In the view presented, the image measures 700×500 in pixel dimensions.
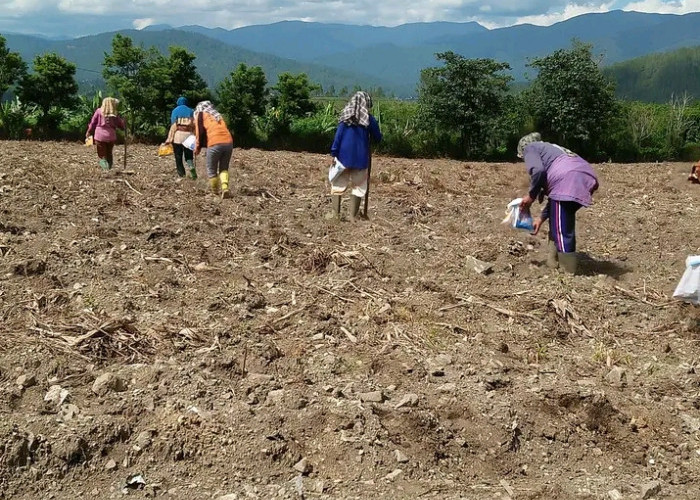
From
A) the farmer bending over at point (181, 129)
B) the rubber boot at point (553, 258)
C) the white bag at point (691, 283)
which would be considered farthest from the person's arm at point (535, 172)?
the farmer bending over at point (181, 129)

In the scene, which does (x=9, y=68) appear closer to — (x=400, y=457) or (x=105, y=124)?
(x=105, y=124)

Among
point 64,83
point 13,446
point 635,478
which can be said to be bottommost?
point 635,478

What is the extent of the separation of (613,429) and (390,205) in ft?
16.2

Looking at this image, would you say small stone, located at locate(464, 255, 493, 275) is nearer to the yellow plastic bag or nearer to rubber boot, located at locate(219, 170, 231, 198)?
rubber boot, located at locate(219, 170, 231, 198)

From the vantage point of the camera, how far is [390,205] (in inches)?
322

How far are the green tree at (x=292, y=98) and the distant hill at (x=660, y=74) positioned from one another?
4585 inches

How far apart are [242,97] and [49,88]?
4.15 m

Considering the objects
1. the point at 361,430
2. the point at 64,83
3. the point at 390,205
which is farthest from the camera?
the point at 64,83

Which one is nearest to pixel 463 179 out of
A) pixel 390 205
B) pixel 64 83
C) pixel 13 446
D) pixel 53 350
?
pixel 390 205

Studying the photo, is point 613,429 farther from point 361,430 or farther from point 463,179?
point 463,179

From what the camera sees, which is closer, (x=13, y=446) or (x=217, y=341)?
(x=13, y=446)

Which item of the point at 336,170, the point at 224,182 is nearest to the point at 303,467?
the point at 336,170

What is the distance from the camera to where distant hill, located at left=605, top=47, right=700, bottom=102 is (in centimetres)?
12431

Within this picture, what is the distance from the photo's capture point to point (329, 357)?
13.7 feet
